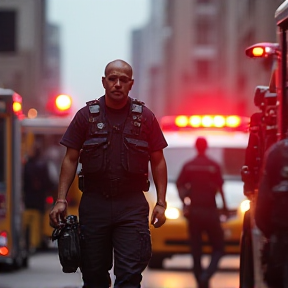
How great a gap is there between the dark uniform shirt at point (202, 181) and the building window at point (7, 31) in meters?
48.6

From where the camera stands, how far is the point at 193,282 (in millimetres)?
14797

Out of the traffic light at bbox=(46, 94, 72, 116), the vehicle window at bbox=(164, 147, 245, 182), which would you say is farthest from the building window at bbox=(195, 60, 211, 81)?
the vehicle window at bbox=(164, 147, 245, 182)

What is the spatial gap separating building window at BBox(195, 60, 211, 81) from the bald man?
86.5 m

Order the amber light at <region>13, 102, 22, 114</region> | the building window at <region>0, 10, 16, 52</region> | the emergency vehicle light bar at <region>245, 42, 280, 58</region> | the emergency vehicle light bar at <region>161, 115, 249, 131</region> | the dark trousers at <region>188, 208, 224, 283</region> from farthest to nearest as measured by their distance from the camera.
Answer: the building window at <region>0, 10, 16, 52</region>
the emergency vehicle light bar at <region>161, 115, 249, 131</region>
the amber light at <region>13, 102, 22, 114</region>
the dark trousers at <region>188, 208, 224, 283</region>
the emergency vehicle light bar at <region>245, 42, 280, 58</region>

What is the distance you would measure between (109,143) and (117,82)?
0.40m

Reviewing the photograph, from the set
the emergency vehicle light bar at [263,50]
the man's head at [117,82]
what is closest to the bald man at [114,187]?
the man's head at [117,82]

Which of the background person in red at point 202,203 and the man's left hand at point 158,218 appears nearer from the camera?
the man's left hand at point 158,218

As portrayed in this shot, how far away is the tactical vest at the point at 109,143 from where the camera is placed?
7590mm

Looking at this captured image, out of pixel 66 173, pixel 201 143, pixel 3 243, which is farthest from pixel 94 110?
pixel 3 243

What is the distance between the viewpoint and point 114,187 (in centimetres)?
757

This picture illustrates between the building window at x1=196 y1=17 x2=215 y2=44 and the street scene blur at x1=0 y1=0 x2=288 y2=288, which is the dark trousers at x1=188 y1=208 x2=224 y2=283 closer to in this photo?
the street scene blur at x1=0 y1=0 x2=288 y2=288

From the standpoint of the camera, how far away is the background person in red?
13.6 meters

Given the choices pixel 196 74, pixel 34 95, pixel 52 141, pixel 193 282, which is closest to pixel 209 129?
pixel 193 282

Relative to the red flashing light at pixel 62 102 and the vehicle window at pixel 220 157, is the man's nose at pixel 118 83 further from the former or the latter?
the red flashing light at pixel 62 102
